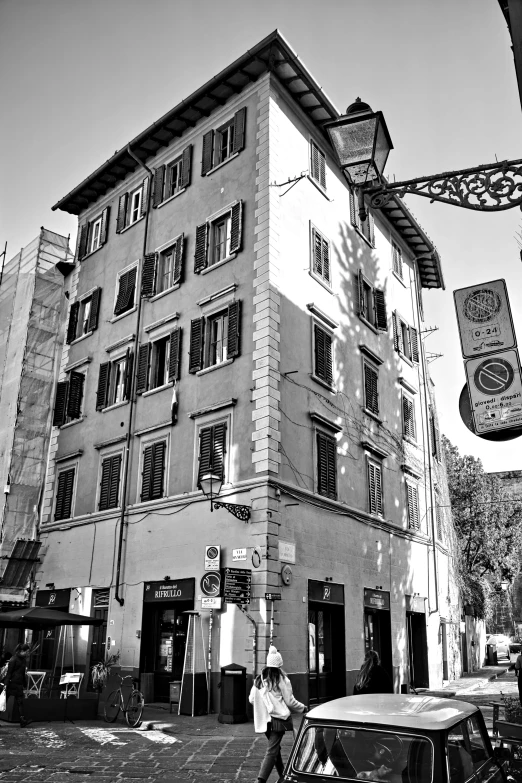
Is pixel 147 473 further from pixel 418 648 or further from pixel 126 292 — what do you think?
pixel 418 648

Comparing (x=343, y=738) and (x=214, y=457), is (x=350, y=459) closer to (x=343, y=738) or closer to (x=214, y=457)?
(x=214, y=457)

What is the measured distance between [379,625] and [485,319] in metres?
16.8

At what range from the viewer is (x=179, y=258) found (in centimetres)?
2197

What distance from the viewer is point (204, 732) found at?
13.9m

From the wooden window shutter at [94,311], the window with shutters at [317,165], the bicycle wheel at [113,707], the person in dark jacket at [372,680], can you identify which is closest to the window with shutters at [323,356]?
the window with shutters at [317,165]

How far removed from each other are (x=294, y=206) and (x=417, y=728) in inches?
690

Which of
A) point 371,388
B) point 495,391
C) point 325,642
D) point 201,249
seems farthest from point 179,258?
point 495,391

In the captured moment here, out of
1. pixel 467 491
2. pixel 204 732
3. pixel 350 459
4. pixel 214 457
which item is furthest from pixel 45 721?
pixel 467 491

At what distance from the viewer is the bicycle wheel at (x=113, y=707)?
15484 millimetres

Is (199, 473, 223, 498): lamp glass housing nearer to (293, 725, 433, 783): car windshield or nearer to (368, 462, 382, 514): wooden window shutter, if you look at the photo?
(368, 462, 382, 514): wooden window shutter

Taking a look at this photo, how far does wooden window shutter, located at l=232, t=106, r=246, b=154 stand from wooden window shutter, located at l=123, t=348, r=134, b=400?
712 centimetres

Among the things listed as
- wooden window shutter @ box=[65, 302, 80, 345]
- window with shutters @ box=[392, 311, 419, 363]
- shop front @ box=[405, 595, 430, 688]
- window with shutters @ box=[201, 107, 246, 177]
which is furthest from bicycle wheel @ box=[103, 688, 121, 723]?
window with shutters @ box=[392, 311, 419, 363]

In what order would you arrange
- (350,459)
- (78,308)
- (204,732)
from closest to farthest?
(204,732) → (350,459) → (78,308)

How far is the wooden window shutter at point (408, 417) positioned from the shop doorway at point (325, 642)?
335 inches
